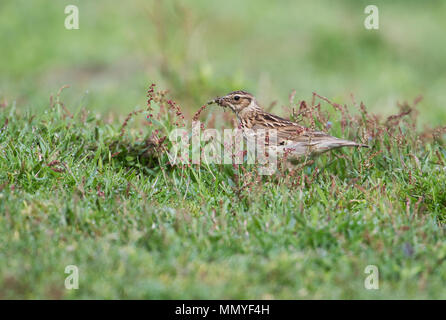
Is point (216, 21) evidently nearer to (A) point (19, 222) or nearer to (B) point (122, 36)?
(B) point (122, 36)

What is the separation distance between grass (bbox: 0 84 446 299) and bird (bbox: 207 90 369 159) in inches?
9.0

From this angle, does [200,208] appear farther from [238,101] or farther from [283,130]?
[238,101]

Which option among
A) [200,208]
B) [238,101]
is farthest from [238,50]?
[200,208]

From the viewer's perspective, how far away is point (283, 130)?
619 cm

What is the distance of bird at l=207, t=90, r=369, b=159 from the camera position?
19.1 feet

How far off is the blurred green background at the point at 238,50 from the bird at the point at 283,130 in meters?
3.78

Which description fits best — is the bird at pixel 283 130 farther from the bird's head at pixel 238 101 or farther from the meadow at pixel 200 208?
the meadow at pixel 200 208

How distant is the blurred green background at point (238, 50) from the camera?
11406 mm

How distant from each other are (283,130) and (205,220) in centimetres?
A: 183

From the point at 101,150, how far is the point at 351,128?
9.08ft

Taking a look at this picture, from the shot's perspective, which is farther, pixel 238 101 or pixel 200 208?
pixel 238 101

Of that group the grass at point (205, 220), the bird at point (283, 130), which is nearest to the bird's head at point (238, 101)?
the bird at point (283, 130)

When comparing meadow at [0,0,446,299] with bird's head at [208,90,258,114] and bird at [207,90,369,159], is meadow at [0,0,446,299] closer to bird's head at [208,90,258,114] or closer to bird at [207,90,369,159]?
bird at [207,90,369,159]
